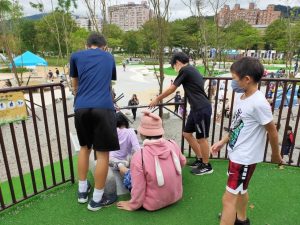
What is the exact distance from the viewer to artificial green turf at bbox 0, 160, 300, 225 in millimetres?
2393

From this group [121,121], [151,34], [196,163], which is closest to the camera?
[121,121]

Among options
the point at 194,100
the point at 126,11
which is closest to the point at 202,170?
the point at 194,100

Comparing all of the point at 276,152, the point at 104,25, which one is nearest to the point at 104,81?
the point at 276,152

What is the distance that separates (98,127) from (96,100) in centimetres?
24

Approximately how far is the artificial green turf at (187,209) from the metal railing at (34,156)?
182 millimetres

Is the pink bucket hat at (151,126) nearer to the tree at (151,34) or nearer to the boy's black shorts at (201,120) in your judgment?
the boy's black shorts at (201,120)

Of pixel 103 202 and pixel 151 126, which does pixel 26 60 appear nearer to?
pixel 103 202

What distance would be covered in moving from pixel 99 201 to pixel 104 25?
6.03 metres

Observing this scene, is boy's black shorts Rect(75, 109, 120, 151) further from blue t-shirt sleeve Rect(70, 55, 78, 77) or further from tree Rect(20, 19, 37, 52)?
tree Rect(20, 19, 37, 52)

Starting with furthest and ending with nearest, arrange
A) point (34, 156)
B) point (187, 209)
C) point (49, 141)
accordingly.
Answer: point (34, 156), point (49, 141), point (187, 209)

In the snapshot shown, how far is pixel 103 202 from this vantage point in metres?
2.57

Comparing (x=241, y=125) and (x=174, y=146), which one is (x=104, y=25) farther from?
(x=241, y=125)

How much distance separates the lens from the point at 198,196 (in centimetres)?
273

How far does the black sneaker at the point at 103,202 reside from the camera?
251 centimetres
